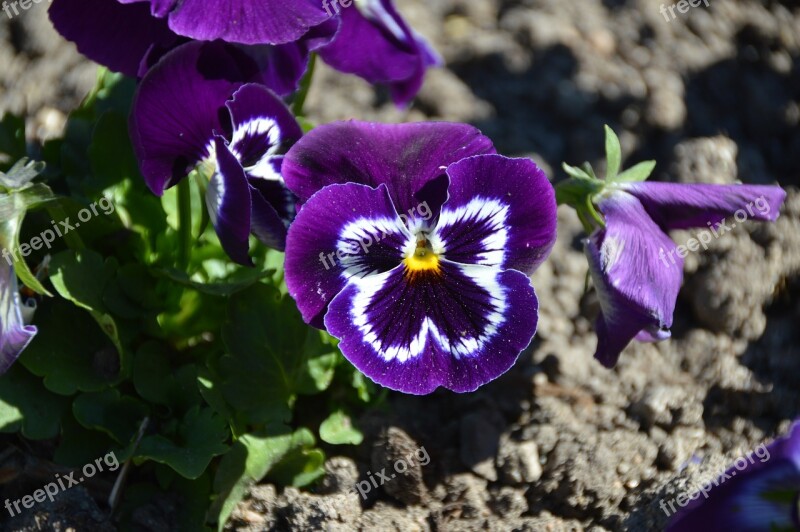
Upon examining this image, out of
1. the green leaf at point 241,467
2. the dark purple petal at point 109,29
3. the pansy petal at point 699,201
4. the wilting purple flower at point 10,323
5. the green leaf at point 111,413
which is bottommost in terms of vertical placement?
the green leaf at point 241,467

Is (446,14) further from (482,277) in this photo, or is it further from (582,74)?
(482,277)

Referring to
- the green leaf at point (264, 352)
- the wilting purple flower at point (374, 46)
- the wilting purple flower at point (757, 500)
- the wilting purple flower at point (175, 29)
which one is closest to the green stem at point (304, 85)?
the wilting purple flower at point (374, 46)

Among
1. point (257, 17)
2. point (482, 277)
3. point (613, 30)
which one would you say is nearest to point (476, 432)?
point (482, 277)
